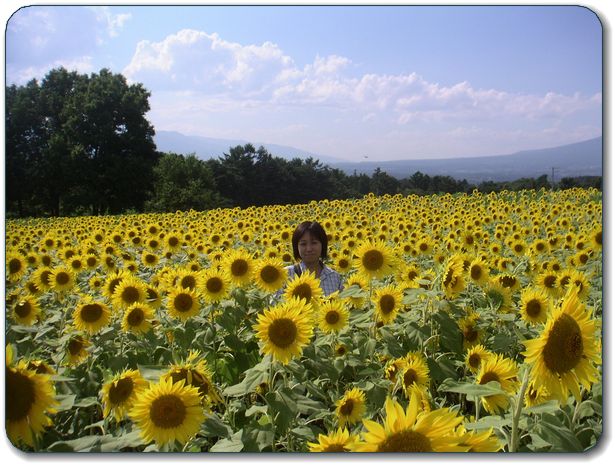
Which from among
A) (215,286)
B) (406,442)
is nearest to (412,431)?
(406,442)

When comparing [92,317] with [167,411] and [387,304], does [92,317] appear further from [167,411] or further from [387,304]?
[387,304]

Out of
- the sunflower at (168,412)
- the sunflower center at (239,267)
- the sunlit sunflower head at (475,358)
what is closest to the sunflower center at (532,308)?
the sunlit sunflower head at (475,358)

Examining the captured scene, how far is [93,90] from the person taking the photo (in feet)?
10.9

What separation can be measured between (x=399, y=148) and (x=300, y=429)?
5.29 feet

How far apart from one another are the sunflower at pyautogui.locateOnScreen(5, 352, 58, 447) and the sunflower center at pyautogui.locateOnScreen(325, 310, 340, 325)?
1288 millimetres

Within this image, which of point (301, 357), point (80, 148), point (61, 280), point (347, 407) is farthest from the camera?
point (61, 280)

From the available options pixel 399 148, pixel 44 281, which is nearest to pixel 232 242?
pixel 44 281

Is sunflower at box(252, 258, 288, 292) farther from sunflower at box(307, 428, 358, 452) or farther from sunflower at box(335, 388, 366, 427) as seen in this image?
sunflower at box(307, 428, 358, 452)

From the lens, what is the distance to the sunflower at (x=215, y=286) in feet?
10.4

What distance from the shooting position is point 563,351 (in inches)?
65.7

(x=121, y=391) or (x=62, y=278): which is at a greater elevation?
(x=62, y=278)

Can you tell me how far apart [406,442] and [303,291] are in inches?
58.2

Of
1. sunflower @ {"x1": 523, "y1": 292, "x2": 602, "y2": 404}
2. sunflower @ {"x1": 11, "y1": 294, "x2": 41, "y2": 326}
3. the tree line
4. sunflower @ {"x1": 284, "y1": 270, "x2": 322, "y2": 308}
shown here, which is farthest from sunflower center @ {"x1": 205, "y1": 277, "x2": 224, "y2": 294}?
sunflower @ {"x1": 523, "y1": 292, "x2": 602, "y2": 404}

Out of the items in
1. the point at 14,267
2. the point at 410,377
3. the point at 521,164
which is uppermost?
the point at 521,164
